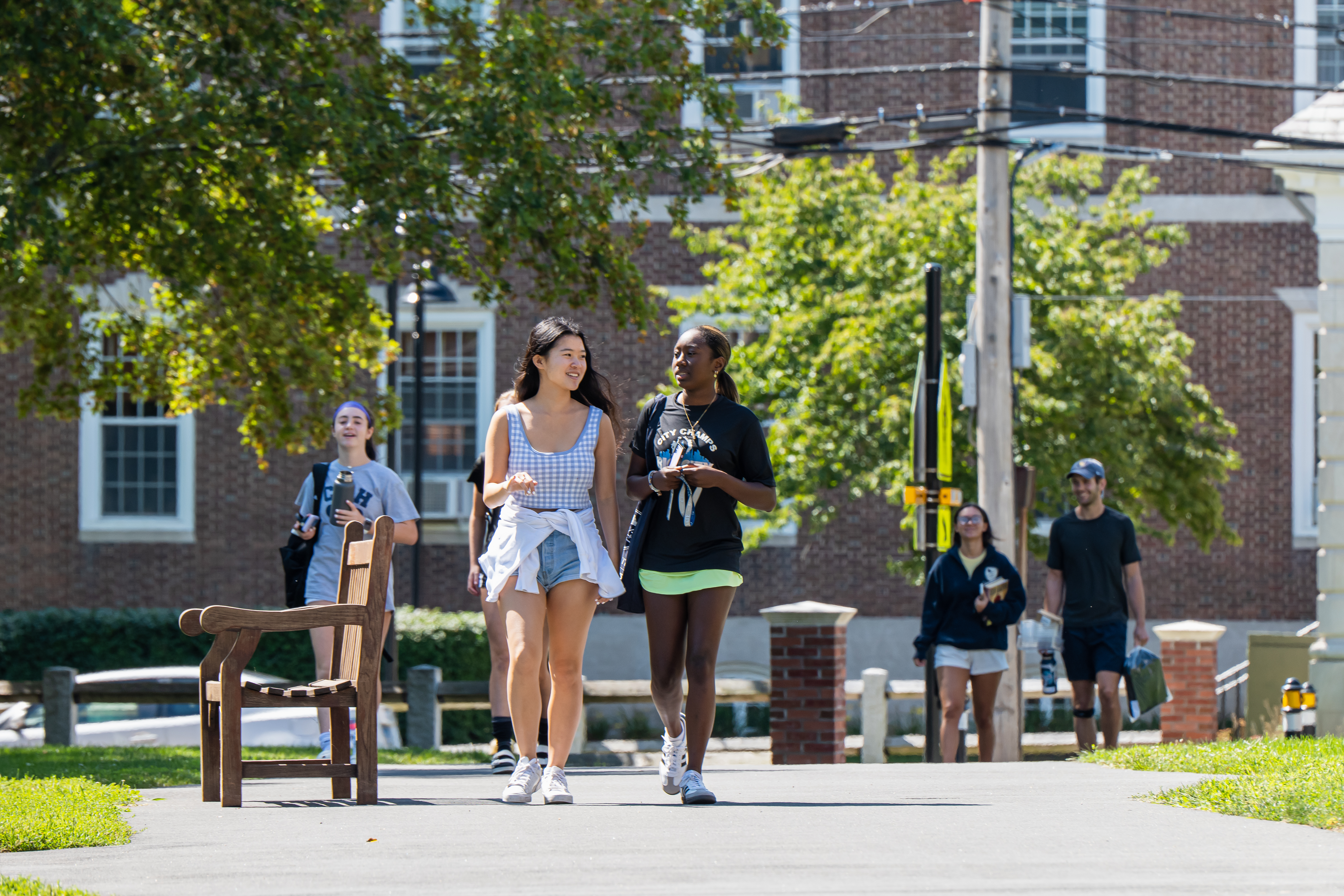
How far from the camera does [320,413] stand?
48.0ft

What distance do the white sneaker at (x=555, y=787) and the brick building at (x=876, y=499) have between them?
16.4 metres

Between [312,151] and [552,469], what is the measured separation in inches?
257

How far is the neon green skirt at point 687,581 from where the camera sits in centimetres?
648

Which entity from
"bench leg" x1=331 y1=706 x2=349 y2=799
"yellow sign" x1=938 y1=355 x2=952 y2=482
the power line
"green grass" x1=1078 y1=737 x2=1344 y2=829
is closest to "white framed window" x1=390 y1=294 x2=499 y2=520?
the power line

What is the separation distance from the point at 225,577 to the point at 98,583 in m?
1.87

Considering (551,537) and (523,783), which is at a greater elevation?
(551,537)

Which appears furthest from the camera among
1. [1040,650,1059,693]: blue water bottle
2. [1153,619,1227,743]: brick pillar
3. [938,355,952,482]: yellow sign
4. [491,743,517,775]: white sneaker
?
[1153,619,1227,743]: brick pillar

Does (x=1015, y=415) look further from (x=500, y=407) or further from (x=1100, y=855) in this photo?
(x=1100, y=855)

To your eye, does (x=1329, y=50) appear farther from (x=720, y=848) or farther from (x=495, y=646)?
(x=720, y=848)

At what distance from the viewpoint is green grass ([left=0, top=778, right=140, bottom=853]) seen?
5367 mm

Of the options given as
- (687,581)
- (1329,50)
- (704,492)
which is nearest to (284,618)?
(687,581)

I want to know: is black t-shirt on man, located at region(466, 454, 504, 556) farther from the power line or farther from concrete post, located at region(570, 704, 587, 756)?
the power line

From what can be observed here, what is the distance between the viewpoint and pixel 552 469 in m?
6.48

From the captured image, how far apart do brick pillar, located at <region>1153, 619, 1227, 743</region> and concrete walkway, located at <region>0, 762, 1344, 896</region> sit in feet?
27.2
